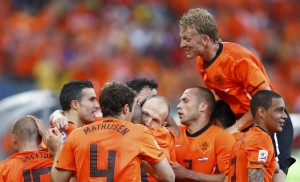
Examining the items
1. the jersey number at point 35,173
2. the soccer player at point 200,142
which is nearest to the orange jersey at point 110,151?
the jersey number at point 35,173

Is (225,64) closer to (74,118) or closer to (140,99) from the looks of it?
(140,99)

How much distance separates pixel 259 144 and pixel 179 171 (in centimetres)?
92

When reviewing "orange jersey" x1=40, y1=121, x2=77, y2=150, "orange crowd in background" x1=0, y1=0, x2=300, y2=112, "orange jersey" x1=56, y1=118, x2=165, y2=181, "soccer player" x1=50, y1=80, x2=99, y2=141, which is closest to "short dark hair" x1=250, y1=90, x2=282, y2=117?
"orange jersey" x1=56, y1=118, x2=165, y2=181

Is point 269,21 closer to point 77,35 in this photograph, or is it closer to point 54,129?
point 77,35

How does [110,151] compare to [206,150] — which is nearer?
[110,151]

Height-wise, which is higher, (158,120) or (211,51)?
(211,51)

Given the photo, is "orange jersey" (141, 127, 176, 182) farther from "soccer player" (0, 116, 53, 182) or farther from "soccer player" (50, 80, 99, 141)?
"soccer player" (0, 116, 53, 182)

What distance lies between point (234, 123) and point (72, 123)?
1.59 meters

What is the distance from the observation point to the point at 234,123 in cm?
974

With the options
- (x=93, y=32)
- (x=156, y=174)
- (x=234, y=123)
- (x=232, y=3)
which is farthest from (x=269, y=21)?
(x=156, y=174)

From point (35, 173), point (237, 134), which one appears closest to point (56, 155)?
point (35, 173)

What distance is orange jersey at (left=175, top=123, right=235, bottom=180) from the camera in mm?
9297

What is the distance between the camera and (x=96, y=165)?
8.30m

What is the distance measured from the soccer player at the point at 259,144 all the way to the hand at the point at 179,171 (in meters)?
0.48
